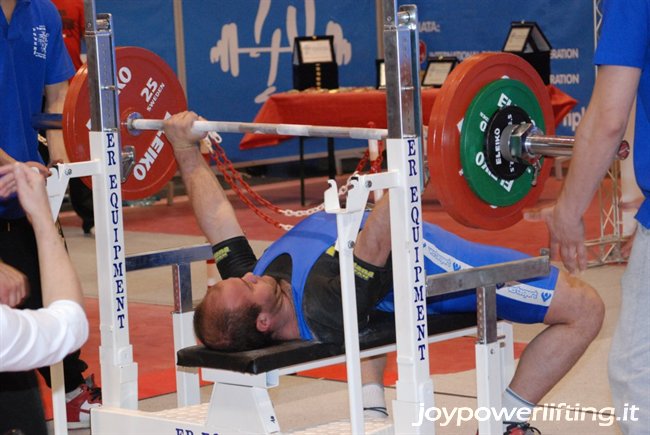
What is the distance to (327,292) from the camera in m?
3.43

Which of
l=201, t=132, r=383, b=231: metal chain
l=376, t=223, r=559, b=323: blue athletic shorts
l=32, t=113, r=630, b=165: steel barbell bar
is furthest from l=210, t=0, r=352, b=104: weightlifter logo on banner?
l=376, t=223, r=559, b=323: blue athletic shorts

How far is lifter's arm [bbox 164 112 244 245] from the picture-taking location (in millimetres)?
3830

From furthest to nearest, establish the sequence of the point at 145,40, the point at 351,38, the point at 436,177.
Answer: the point at 351,38 → the point at 145,40 → the point at 436,177

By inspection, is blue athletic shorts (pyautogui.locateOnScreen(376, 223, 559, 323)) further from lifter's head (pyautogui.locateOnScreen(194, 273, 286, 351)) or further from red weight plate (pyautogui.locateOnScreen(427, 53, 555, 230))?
lifter's head (pyautogui.locateOnScreen(194, 273, 286, 351))

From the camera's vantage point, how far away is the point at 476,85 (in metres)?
3.25

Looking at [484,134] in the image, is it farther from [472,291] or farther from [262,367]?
[262,367]

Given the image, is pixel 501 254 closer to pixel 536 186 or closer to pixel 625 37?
pixel 536 186

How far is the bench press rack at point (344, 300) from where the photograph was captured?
3.00 m

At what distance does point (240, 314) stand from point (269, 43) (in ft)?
26.6

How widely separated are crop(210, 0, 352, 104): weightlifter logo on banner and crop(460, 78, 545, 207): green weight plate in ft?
25.0

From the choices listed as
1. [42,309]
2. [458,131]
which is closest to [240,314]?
[458,131]

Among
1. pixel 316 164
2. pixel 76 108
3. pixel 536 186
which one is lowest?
pixel 316 164

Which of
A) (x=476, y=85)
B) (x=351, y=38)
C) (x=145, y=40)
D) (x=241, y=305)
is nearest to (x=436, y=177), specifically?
(x=476, y=85)

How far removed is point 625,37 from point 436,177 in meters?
0.83
